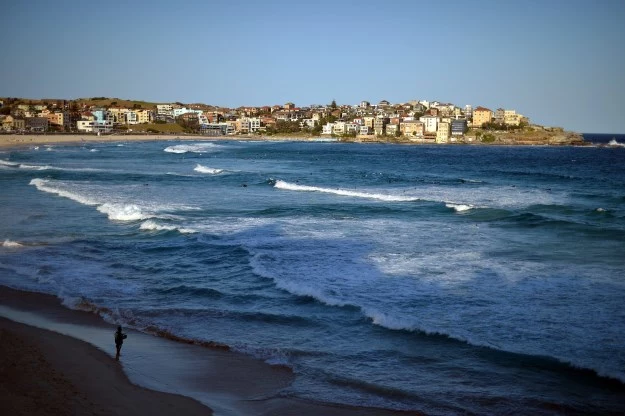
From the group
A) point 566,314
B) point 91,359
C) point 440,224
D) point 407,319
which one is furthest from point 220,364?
point 440,224

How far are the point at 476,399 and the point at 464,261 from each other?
32.7 ft

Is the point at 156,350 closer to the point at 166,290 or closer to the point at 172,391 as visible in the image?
the point at 172,391

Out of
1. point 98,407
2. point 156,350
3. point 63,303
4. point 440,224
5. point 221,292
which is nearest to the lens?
point 98,407

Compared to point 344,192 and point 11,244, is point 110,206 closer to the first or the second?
point 11,244

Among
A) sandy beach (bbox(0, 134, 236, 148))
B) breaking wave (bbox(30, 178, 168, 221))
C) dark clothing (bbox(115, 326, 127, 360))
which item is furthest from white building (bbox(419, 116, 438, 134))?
dark clothing (bbox(115, 326, 127, 360))

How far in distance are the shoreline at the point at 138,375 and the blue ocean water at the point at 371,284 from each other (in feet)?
1.65

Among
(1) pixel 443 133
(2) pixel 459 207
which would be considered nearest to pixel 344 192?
(2) pixel 459 207

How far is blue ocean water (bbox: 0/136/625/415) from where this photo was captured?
1085cm

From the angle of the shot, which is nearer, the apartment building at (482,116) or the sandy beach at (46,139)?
the sandy beach at (46,139)

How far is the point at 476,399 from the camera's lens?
9898 mm

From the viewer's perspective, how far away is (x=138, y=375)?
35.0 feet

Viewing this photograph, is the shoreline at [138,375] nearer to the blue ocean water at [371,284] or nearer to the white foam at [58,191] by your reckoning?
the blue ocean water at [371,284]

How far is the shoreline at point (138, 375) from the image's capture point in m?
9.39

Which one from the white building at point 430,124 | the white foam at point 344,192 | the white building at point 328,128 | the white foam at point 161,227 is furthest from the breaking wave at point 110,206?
the white building at point 328,128
